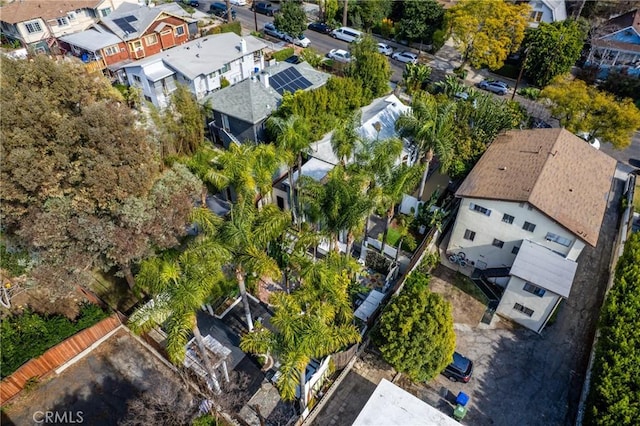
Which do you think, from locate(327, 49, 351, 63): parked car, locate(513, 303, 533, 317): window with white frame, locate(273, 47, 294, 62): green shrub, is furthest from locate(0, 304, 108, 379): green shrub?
locate(327, 49, 351, 63): parked car

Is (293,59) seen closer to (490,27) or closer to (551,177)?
(490,27)

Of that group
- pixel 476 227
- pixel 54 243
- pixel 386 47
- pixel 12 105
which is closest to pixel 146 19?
pixel 386 47

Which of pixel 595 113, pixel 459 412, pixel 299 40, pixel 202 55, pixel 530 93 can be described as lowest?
pixel 459 412

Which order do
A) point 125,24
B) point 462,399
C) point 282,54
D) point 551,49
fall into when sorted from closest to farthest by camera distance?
point 462,399 → point 551,49 → point 125,24 → point 282,54

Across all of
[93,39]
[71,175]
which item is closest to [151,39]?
[93,39]

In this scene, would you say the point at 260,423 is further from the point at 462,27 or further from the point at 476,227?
the point at 462,27

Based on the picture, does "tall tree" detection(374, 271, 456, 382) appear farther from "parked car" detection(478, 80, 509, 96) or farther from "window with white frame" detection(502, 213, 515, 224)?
"parked car" detection(478, 80, 509, 96)
